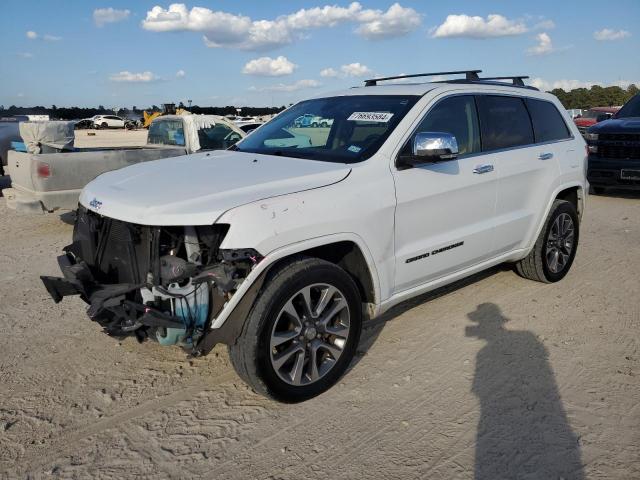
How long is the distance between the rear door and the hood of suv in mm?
1711

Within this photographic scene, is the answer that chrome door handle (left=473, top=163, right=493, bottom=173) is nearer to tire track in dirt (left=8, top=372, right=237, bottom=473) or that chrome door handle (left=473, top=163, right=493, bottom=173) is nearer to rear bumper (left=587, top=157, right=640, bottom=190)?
tire track in dirt (left=8, top=372, right=237, bottom=473)

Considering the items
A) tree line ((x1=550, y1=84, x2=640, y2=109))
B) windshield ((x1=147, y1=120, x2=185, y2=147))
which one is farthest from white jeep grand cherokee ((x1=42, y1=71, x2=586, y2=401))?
tree line ((x1=550, y1=84, x2=640, y2=109))

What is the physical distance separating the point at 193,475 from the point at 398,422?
47.1 inches

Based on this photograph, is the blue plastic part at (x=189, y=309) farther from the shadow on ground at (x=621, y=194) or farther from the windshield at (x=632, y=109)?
the windshield at (x=632, y=109)

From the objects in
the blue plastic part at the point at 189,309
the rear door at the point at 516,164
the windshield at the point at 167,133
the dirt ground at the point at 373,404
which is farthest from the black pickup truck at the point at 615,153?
the blue plastic part at the point at 189,309

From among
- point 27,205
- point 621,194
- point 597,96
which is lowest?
point 621,194

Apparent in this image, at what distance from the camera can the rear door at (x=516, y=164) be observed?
4.54m

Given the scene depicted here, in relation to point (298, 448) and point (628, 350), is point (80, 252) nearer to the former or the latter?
point (298, 448)

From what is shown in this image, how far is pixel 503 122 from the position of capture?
4.70 m

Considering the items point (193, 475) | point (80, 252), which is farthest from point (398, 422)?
point (80, 252)

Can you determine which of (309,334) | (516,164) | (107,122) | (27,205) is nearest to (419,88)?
(516,164)

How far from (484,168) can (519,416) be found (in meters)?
1.98

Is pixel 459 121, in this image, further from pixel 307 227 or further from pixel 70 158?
pixel 70 158

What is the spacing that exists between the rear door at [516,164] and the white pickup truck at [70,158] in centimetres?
458
